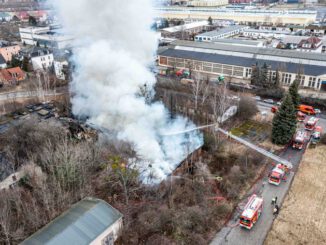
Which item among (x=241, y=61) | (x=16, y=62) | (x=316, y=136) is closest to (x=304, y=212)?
(x=316, y=136)

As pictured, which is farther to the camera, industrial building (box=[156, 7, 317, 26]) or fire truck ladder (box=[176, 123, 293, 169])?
industrial building (box=[156, 7, 317, 26])

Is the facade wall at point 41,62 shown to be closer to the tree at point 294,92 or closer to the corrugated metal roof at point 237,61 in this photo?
Answer: the corrugated metal roof at point 237,61

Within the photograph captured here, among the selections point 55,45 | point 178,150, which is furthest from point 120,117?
point 55,45

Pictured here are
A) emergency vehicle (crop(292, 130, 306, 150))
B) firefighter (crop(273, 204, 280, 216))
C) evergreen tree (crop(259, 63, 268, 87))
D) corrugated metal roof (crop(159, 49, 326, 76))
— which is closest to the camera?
firefighter (crop(273, 204, 280, 216))

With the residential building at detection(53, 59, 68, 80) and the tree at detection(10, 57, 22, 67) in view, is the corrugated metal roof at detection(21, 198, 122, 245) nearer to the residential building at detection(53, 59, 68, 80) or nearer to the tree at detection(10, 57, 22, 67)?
the residential building at detection(53, 59, 68, 80)

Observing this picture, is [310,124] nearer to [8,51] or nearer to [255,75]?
[255,75]

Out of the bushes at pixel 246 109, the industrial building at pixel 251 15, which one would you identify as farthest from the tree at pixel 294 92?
the industrial building at pixel 251 15

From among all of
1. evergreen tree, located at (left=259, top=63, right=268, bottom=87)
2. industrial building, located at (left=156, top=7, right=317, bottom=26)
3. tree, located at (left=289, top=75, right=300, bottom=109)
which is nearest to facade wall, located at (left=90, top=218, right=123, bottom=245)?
tree, located at (left=289, top=75, right=300, bottom=109)
